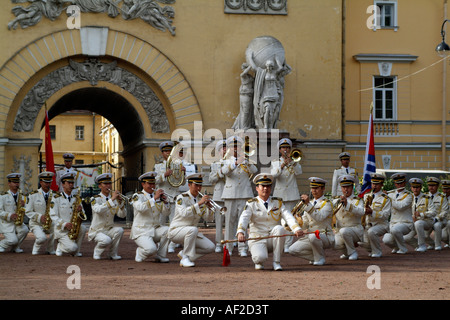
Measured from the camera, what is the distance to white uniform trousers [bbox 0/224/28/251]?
15.9 meters

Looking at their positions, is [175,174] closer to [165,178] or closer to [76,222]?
[165,178]

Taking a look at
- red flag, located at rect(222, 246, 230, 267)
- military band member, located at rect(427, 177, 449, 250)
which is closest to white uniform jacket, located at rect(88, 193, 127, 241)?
red flag, located at rect(222, 246, 230, 267)

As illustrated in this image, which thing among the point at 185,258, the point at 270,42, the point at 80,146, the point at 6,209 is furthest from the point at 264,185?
the point at 80,146

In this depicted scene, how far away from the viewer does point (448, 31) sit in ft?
95.9

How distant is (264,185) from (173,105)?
13.5 meters

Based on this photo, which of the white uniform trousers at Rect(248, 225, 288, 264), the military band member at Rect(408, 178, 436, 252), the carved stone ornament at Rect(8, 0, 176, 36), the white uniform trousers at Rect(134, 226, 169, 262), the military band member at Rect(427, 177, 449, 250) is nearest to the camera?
the white uniform trousers at Rect(248, 225, 288, 264)

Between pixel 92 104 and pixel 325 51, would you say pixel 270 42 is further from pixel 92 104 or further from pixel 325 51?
pixel 92 104

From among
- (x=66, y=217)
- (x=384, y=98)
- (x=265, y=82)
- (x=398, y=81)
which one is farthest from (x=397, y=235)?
(x=398, y=81)

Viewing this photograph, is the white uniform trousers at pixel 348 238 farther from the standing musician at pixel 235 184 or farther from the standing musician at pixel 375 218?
the standing musician at pixel 235 184

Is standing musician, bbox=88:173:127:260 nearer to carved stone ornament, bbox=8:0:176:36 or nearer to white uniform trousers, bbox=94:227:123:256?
white uniform trousers, bbox=94:227:123:256

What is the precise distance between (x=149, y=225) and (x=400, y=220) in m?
5.26

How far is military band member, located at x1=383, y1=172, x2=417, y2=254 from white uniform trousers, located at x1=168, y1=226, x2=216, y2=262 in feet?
14.0

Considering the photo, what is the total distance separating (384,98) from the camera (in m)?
29.1

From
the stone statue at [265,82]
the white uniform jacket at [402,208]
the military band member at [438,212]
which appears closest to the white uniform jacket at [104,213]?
the white uniform jacket at [402,208]
